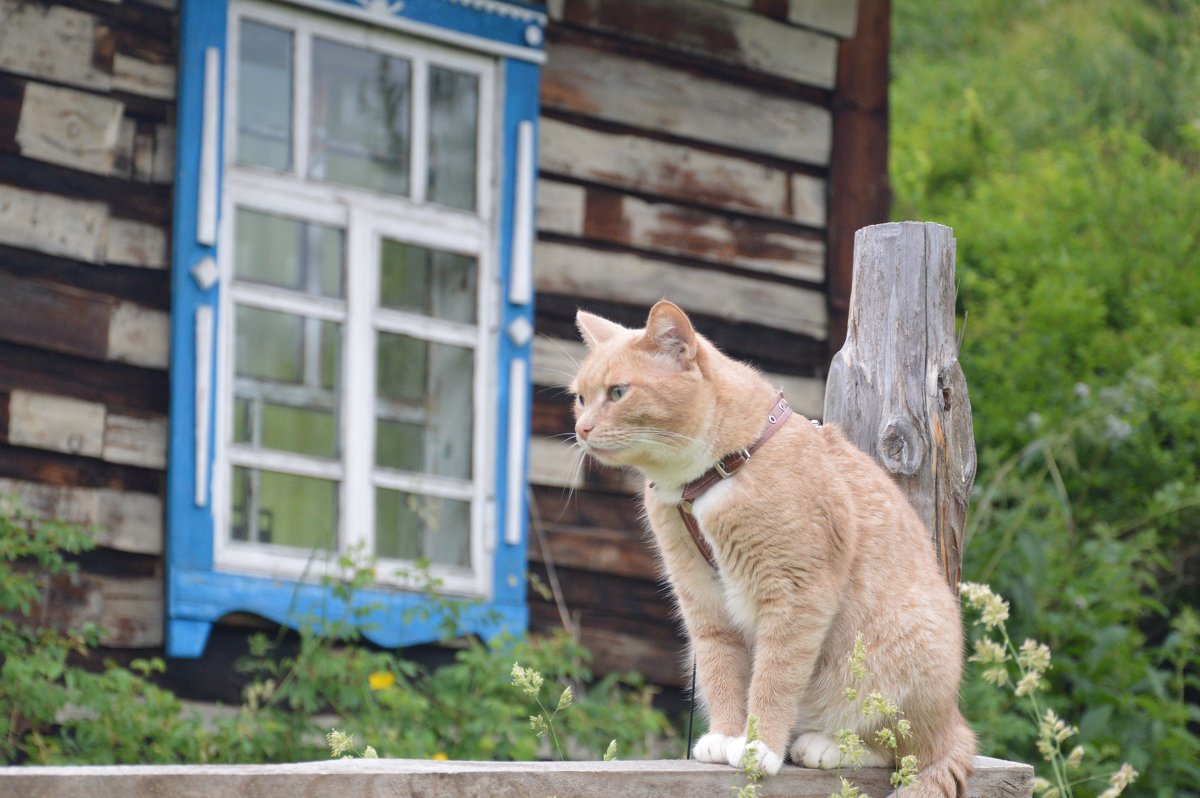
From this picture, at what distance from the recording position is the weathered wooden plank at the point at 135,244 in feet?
14.2

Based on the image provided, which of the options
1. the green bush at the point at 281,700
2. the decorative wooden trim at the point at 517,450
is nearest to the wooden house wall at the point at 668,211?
the decorative wooden trim at the point at 517,450

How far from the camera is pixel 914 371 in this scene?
266 cm

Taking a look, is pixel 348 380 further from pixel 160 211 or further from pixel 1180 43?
pixel 1180 43

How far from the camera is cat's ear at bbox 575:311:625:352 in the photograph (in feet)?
8.93

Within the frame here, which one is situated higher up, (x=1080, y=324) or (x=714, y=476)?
(x=1080, y=324)

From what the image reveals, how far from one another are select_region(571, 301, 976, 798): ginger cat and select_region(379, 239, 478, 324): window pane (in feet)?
8.09

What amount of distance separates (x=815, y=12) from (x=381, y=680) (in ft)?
10.7

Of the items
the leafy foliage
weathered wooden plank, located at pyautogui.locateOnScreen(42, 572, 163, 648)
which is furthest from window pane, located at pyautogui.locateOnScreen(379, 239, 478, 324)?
the leafy foliage

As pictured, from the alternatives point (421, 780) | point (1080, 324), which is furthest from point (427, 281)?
point (1080, 324)

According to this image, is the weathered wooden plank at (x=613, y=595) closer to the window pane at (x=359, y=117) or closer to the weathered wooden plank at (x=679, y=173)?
the weathered wooden plank at (x=679, y=173)

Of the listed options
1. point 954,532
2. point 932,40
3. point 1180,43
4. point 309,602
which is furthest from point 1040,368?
point 932,40

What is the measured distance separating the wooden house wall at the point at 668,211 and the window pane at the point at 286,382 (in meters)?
0.77

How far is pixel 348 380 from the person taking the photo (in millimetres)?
4723

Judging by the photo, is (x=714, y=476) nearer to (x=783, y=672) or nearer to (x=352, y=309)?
(x=783, y=672)
